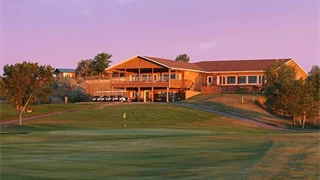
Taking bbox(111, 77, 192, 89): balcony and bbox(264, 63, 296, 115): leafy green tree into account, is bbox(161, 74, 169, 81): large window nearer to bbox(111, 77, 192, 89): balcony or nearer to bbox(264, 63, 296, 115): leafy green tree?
bbox(111, 77, 192, 89): balcony

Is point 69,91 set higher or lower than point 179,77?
lower

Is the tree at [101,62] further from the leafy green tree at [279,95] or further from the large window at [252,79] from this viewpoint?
the leafy green tree at [279,95]

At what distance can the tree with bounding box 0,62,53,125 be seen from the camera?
5584cm

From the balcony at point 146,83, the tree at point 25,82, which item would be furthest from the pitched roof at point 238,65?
the tree at point 25,82

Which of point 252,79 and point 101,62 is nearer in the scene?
point 252,79

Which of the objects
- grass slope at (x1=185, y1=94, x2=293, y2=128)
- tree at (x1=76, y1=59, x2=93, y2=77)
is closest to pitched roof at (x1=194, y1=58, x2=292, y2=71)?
grass slope at (x1=185, y1=94, x2=293, y2=128)

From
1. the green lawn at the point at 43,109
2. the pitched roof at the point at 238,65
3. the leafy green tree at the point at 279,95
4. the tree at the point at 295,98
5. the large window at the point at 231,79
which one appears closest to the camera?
the tree at the point at 295,98

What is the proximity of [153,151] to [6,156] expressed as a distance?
249 inches

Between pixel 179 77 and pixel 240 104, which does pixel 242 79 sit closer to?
pixel 179 77

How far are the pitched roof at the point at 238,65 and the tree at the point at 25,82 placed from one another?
4153 centimetres

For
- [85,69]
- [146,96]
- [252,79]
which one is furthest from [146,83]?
[85,69]

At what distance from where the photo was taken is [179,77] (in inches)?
3462

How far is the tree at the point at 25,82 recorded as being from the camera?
5584 cm

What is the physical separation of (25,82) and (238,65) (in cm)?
4581
